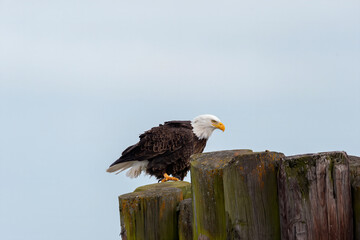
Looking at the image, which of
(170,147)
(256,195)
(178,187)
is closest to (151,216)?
(178,187)

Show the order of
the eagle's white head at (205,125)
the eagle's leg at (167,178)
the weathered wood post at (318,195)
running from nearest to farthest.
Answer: the weathered wood post at (318,195) → the eagle's leg at (167,178) → the eagle's white head at (205,125)

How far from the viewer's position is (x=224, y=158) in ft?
12.2

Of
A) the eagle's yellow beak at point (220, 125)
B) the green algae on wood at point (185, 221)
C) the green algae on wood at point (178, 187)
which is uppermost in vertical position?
the eagle's yellow beak at point (220, 125)

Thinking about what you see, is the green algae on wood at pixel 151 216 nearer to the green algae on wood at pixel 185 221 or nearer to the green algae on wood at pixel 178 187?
the green algae on wood at pixel 185 221

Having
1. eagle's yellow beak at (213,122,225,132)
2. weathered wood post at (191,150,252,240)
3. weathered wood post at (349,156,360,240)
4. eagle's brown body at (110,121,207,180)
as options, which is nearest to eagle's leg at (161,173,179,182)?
eagle's brown body at (110,121,207,180)

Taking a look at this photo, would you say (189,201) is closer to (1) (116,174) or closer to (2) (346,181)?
(2) (346,181)

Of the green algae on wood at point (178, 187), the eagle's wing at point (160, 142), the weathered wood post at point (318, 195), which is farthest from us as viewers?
the eagle's wing at point (160, 142)

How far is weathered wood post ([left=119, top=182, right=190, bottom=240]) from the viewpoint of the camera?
164 inches

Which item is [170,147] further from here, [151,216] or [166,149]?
[151,216]

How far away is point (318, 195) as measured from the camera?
293cm

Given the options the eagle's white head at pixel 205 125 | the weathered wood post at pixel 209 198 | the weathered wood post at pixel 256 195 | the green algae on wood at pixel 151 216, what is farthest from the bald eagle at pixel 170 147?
the weathered wood post at pixel 256 195

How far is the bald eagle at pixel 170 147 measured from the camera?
927 centimetres

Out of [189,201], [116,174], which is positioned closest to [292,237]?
[189,201]

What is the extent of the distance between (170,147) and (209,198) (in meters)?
5.72
